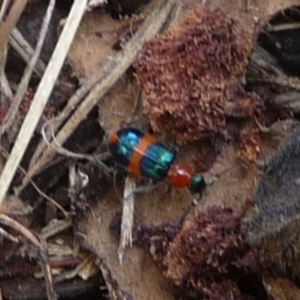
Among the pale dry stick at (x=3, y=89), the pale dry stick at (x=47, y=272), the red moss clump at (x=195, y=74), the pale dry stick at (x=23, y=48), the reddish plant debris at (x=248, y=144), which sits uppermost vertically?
the red moss clump at (x=195, y=74)

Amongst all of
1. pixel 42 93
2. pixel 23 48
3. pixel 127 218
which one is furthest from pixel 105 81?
pixel 127 218

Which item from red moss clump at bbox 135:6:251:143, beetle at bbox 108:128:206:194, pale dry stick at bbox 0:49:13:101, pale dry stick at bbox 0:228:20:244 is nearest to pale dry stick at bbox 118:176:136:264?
beetle at bbox 108:128:206:194

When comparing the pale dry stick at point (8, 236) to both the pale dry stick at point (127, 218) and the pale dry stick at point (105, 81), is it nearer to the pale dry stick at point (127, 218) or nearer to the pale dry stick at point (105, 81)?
the pale dry stick at point (105, 81)

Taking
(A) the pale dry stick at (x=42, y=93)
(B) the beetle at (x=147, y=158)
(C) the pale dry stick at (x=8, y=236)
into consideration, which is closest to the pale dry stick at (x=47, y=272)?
(C) the pale dry stick at (x=8, y=236)

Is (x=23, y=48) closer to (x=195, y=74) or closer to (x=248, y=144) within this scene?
(x=195, y=74)

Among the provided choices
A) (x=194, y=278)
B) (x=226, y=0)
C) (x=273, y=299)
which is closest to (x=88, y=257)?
(x=194, y=278)

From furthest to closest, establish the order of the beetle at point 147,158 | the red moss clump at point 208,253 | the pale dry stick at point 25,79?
the pale dry stick at point 25,79
the beetle at point 147,158
the red moss clump at point 208,253

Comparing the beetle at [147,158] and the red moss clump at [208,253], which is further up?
the beetle at [147,158]
